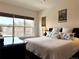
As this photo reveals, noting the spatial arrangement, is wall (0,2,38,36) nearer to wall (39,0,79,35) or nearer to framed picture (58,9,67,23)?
wall (39,0,79,35)

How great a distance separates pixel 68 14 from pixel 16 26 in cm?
320

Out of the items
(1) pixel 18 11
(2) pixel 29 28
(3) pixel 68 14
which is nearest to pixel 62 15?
(3) pixel 68 14

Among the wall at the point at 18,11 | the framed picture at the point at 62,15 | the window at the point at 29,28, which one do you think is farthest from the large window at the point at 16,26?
the framed picture at the point at 62,15

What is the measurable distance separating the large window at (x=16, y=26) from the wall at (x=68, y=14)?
137 cm

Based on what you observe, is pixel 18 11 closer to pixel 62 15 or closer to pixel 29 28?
pixel 29 28

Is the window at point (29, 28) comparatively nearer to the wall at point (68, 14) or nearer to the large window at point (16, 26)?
the large window at point (16, 26)

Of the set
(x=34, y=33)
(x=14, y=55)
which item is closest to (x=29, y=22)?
(x=34, y=33)

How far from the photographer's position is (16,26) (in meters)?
5.25

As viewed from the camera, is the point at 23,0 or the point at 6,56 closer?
the point at 6,56

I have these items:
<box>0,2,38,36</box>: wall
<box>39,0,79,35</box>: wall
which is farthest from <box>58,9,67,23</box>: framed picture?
<box>0,2,38,36</box>: wall

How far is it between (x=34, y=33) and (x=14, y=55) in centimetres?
432

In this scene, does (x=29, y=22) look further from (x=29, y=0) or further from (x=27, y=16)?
(x=29, y=0)

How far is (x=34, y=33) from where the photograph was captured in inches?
238

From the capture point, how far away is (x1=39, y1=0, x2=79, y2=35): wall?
384 cm
